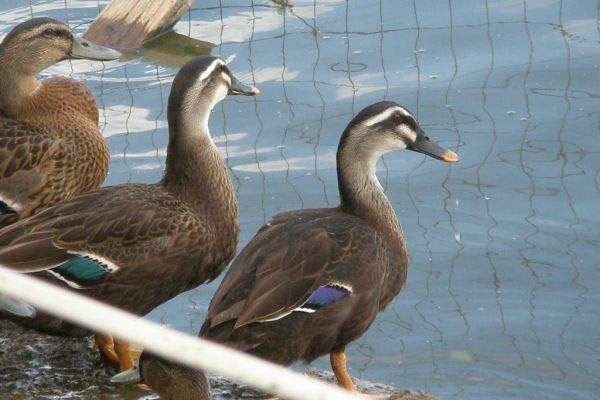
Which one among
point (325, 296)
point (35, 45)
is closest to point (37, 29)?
point (35, 45)

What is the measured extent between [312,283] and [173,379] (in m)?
0.70

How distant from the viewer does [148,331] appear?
1.94 metres

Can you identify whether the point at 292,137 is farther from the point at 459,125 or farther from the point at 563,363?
the point at 563,363

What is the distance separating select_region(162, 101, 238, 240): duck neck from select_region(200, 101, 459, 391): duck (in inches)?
12.6

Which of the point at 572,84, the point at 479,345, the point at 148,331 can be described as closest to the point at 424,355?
the point at 479,345

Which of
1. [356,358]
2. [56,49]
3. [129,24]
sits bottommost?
[356,358]

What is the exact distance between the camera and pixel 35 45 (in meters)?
6.97

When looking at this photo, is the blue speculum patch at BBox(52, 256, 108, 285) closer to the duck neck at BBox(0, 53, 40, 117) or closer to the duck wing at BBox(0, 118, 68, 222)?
the duck wing at BBox(0, 118, 68, 222)

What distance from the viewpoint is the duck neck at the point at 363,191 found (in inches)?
234

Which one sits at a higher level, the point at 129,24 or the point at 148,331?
the point at 148,331

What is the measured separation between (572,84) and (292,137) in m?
2.34

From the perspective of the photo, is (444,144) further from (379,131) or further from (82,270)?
(82,270)

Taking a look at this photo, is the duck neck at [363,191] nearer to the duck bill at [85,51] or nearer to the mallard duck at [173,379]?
the mallard duck at [173,379]

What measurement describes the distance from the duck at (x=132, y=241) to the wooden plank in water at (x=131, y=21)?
178 inches
